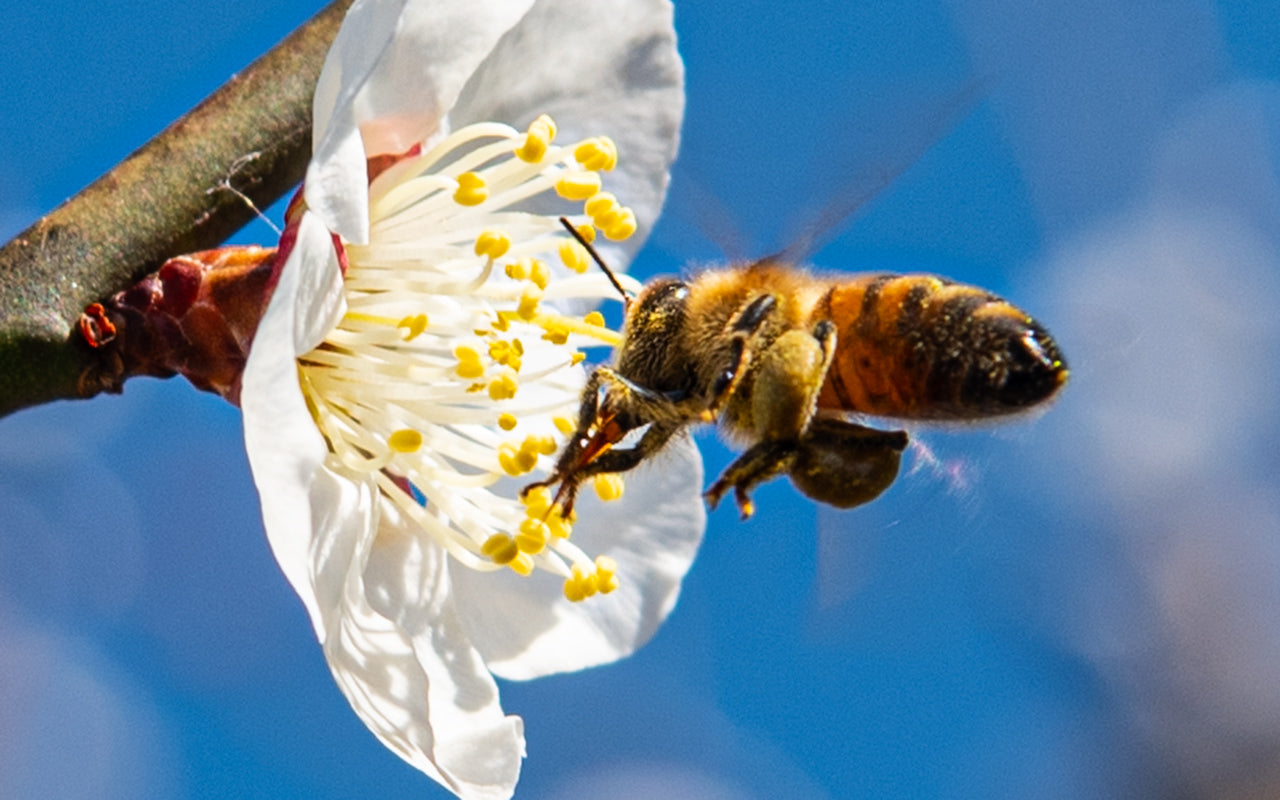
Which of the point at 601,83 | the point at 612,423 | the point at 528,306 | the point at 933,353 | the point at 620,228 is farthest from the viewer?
the point at 601,83

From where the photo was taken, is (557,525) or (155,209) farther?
(557,525)

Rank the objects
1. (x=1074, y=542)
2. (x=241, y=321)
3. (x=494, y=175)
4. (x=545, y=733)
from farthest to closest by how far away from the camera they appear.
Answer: (x=545, y=733) < (x=1074, y=542) < (x=494, y=175) < (x=241, y=321)

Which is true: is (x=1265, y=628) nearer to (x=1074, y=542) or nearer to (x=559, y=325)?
(x=1074, y=542)

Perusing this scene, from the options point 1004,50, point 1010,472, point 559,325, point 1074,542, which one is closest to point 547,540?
point 559,325

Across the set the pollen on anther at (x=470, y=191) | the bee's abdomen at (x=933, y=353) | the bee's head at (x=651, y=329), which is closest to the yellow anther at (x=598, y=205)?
the pollen on anther at (x=470, y=191)

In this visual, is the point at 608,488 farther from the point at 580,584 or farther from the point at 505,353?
the point at 505,353

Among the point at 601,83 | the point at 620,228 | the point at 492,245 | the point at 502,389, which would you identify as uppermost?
the point at 601,83

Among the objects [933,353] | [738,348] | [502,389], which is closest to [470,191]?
[502,389]

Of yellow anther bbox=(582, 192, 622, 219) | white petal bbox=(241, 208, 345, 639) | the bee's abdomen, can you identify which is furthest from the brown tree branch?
the bee's abdomen
